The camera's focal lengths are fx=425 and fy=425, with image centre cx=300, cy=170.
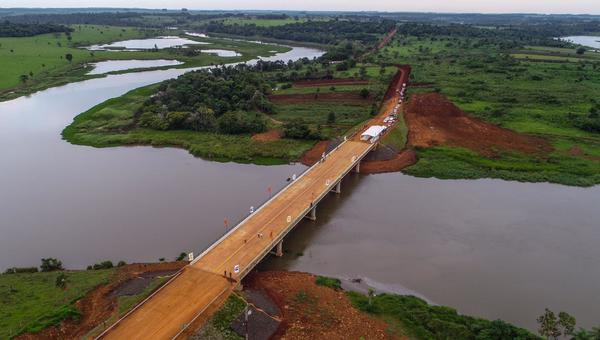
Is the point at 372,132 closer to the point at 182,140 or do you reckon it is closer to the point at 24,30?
the point at 182,140

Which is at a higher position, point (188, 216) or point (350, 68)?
point (350, 68)

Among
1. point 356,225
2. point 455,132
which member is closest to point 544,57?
point 455,132

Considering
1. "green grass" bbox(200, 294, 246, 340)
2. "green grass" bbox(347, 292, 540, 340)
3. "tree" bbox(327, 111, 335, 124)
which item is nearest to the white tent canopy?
"tree" bbox(327, 111, 335, 124)

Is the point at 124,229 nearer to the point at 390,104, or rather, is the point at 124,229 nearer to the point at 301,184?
the point at 301,184

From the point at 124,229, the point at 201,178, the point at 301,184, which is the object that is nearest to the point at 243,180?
the point at 201,178

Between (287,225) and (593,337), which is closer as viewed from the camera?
(593,337)

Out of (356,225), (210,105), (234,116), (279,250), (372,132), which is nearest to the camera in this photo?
(279,250)
